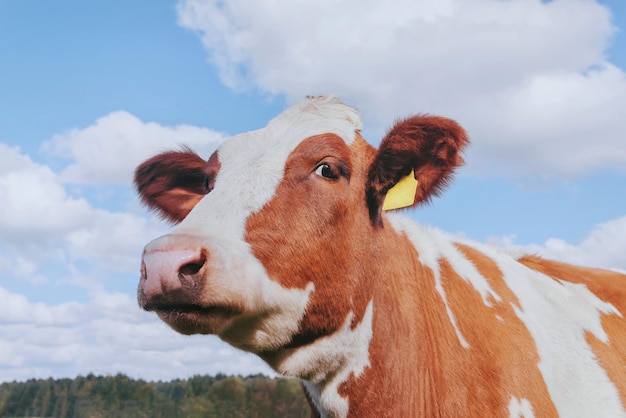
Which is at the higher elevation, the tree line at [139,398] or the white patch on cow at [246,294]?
the tree line at [139,398]

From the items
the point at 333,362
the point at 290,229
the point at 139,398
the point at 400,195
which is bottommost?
the point at 333,362

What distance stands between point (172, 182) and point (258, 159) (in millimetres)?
1557

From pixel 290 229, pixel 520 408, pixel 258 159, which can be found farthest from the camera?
pixel 520 408

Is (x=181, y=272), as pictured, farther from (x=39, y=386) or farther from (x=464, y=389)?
(x=39, y=386)

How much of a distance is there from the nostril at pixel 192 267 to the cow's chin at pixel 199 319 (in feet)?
0.81

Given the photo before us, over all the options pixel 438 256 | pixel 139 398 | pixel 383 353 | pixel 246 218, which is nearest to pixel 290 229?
pixel 246 218

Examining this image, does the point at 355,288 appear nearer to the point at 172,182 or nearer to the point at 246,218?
the point at 246,218

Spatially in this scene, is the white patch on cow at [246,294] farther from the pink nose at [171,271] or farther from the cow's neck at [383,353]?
the cow's neck at [383,353]

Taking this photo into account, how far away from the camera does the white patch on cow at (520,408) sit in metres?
4.74

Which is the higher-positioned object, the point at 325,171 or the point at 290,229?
the point at 325,171

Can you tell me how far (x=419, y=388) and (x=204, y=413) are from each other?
13148mm

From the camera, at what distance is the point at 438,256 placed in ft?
17.7

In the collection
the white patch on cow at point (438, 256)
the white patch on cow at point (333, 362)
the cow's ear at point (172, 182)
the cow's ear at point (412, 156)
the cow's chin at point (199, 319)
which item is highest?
the cow's ear at point (172, 182)

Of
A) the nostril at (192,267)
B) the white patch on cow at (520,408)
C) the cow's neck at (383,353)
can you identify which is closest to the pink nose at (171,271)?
the nostril at (192,267)
